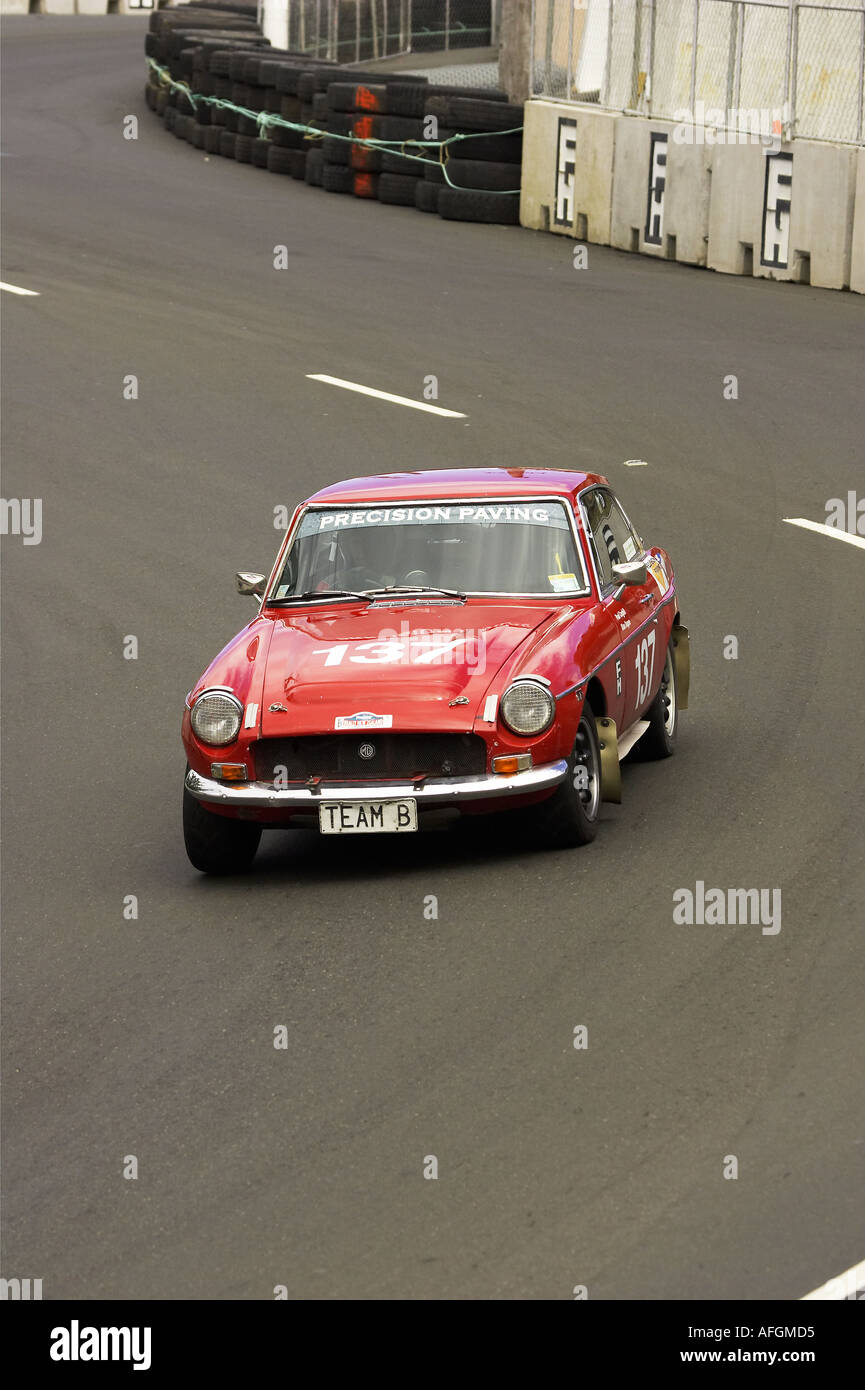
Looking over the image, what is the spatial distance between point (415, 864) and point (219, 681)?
1.13 m

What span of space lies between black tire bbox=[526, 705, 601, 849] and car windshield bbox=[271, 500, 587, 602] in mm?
894

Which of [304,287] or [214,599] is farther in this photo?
[304,287]

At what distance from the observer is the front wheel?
8.96 m

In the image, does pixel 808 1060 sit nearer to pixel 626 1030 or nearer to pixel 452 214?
pixel 626 1030

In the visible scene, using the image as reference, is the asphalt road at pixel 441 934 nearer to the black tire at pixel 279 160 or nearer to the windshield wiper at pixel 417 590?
the windshield wiper at pixel 417 590

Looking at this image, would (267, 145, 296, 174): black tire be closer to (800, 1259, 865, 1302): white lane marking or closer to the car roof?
the car roof

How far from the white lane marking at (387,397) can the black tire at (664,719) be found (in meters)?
8.09

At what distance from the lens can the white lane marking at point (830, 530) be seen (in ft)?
48.8

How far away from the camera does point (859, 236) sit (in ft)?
70.5

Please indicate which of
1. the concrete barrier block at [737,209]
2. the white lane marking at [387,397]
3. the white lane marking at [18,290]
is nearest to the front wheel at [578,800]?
the white lane marking at [387,397]

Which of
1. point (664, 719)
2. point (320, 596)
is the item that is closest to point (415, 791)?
point (320, 596)

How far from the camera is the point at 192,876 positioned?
952 centimetres

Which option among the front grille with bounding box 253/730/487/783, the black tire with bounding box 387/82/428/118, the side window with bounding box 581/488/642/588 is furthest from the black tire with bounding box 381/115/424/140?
the front grille with bounding box 253/730/487/783
